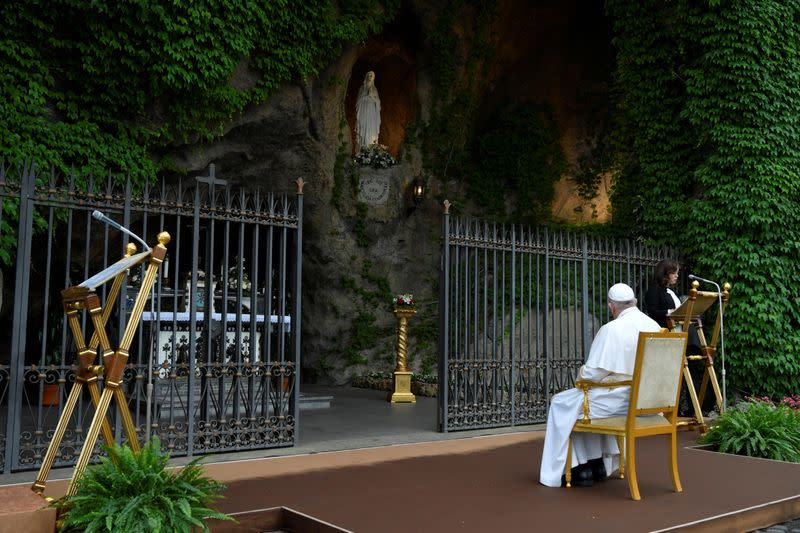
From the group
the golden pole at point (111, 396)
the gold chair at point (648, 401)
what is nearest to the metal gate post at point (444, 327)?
the gold chair at point (648, 401)

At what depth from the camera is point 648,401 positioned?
4863 millimetres

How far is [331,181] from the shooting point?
14.6 metres

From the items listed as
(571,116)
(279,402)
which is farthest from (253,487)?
(571,116)

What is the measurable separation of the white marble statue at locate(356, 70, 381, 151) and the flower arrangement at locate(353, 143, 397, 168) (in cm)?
19

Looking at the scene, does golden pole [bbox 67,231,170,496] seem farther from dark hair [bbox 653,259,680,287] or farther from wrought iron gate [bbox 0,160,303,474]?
dark hair [bbox 653,259,680,287]

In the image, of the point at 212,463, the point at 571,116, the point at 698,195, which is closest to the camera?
the point at 212,463

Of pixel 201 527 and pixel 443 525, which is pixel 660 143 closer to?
pixel 443 525

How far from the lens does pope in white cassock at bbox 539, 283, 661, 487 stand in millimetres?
4996

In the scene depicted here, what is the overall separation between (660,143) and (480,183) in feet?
20.8

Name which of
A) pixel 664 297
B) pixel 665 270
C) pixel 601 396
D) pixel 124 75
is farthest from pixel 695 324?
pixel 124 75

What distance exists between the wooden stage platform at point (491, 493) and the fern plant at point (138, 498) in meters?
0.51

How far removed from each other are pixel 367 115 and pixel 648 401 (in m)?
12.0

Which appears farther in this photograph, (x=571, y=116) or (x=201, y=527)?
(x=571, y=116)

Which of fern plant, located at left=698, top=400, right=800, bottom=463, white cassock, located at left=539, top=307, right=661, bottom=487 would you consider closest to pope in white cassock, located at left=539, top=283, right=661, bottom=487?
white cassock, located at left=539, top=307, right=661, bottom=487
